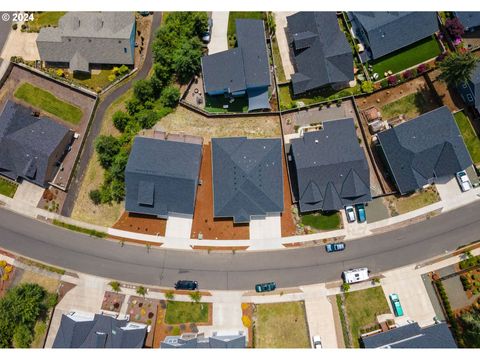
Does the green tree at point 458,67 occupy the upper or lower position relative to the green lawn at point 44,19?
lower

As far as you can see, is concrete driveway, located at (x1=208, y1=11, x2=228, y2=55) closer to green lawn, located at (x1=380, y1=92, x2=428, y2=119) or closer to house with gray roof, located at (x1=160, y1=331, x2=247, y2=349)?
green lawn, located at (x1=380, y1=92, x2=428, y2=119)

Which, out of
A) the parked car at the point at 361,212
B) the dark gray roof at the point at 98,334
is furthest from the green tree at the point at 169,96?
the dark gray roof at the point at 98,334

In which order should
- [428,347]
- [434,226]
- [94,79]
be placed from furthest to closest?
[94,79]
[434,226]
[428,347]

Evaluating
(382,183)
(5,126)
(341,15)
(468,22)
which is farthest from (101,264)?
(468,22)

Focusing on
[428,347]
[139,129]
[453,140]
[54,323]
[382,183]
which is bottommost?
[428,347]

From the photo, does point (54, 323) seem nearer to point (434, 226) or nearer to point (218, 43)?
point (218, 43)

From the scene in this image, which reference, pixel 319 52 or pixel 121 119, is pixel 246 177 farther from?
pixel 121 119

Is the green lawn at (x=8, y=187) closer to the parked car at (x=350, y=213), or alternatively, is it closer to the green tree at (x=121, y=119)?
the green tree at (x=121, y=119)
